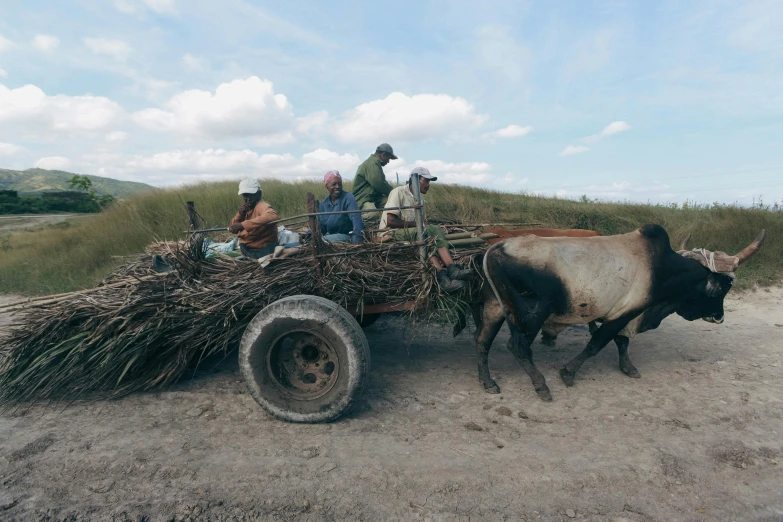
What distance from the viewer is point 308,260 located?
3.92m

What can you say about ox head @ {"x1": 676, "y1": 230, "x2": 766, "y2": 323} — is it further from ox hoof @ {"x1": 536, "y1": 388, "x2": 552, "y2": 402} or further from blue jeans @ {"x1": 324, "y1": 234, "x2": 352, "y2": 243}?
blue jeans @ {"x1": 324, "y1": 234, "x2": 352, "y2": 243}

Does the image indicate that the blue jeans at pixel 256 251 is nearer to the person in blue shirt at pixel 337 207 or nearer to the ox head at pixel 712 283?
the person in blue shirt at pixel 337 207

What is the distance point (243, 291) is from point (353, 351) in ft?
3.33

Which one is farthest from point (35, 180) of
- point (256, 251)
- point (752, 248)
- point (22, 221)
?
point (752, 248)

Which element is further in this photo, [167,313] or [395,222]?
[395,222]

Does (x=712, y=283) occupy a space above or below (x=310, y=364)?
above

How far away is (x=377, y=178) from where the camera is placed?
20.2 ft

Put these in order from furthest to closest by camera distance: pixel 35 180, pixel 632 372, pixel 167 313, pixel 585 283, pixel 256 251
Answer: pixel 35 180
pixel 632 372
pixel 256 251
pixel 585 283
pixel 167 313

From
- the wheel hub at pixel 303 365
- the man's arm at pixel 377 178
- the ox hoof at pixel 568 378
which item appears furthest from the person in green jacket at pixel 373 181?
the ox hoof at pixel 568 378

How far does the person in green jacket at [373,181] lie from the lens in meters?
6.20

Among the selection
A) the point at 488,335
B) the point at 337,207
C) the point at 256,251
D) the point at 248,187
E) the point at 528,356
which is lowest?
the point at 528,356

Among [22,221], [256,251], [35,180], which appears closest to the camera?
[256,251]

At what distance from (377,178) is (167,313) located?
319cm

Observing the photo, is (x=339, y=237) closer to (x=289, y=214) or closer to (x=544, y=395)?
(x=544, y=395)
